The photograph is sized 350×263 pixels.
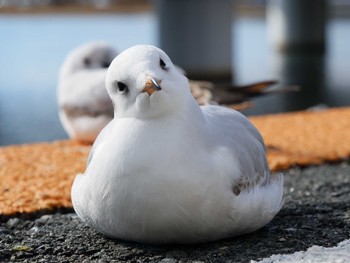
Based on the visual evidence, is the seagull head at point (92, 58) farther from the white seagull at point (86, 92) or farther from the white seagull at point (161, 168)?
the white seagull at point (161, 168)

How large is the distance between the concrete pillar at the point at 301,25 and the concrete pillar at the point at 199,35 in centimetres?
870

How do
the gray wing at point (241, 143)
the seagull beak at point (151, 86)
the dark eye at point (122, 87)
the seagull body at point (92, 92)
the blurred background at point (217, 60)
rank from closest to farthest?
the seagull beak at point (151, 86) < the dark eye at point (122, 87) < the gray wing at point (241, 143) < the seagull body at point (92, 92) < the blurred background at point (217, 60)

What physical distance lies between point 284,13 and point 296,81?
1239 cm

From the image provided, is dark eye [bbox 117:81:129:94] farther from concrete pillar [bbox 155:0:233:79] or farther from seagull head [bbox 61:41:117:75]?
concrete pillar [bbox 155:0:233:79]

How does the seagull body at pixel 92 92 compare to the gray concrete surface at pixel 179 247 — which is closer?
the gray concrete surface at pixel 179 247

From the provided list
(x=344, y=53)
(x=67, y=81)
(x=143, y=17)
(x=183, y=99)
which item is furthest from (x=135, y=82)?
(x=143, y=17)

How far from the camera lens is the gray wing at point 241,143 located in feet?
10.0

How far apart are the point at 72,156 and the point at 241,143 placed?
256cm

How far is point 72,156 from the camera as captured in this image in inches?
216

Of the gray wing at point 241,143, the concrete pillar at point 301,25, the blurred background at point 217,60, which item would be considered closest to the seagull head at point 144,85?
the gray wing at point 241,143

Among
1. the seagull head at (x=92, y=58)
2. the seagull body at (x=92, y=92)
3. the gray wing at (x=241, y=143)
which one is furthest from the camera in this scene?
the seagull head at (x=92, y=58)

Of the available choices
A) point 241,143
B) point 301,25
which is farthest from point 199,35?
point 241,143

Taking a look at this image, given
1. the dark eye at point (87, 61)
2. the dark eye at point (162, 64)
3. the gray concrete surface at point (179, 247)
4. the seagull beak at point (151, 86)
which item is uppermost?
the dark eye at point (162, 64)

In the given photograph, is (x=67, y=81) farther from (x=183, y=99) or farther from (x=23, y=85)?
Answer: (x=23, y=85)
